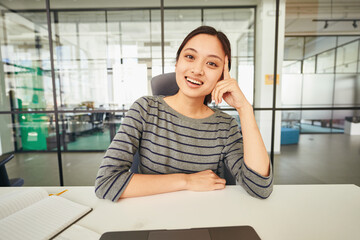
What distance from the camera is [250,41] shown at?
4781 mm

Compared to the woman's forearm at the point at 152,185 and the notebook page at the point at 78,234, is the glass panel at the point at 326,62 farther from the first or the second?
the notebook page at the point at 78,234

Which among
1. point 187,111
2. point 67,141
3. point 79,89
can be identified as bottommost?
point 67,141

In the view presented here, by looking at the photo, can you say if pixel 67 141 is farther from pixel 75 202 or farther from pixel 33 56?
pixel 75 202

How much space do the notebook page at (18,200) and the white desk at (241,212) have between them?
9 cm

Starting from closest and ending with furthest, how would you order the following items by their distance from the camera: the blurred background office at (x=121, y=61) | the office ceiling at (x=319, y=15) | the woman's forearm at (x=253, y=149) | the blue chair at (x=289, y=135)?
the woman's forearm at (x=253, y=149)
the blurred background office at (x=121, y=61)
the office ceiling at (x=319, y=15)
the blue chair at (x=289, y=135)

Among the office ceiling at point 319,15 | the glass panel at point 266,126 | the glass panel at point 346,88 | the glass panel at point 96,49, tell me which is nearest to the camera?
the glass panel at point 266,126

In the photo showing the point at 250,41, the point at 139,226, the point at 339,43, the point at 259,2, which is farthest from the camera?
the point at 339,43

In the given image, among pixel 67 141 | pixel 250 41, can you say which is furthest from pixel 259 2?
pixel 67 141

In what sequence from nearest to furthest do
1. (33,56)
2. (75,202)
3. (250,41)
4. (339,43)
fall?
1. (75,202)
2. (250,41)
3. (33,56)
4. (339,43)

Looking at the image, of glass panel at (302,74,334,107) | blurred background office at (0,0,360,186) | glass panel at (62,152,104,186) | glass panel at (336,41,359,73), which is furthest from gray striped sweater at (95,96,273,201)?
glass panel at (336,41,359,73)

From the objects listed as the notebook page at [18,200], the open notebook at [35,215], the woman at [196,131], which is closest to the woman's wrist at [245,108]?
the woman at [196,131]

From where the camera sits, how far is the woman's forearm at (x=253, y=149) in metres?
0.79

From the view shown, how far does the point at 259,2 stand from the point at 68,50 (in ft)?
16.4

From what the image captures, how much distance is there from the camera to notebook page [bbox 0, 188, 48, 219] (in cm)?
57
